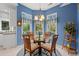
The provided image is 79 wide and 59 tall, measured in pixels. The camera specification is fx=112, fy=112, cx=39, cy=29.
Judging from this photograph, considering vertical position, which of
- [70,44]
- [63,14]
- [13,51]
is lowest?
[13,51]

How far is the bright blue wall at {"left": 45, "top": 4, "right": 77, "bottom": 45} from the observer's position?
1.70 metres

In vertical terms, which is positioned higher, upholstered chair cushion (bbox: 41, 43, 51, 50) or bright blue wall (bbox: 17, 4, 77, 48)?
bright blue wall (bbox: 17, 4, 77, 48)

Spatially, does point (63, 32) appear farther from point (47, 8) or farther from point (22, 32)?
point (22, 32)

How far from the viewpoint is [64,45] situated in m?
1.72

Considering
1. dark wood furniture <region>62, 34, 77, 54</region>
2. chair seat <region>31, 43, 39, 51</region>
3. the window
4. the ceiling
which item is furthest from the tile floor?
the ceiling

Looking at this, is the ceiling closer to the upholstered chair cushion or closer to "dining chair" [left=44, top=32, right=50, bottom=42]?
"dining chair" [left=44, top=32, right=50, bottom=42]

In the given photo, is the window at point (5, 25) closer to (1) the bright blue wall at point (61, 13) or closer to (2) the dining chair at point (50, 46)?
(1) the bright blue wall at point (61, 13)

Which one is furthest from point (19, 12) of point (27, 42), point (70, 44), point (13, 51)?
point (70, 44)

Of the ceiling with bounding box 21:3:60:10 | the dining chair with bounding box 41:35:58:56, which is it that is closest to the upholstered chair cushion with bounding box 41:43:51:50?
the dining chair with bounding box 41:35:58:56

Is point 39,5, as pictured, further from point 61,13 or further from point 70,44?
point 70,44

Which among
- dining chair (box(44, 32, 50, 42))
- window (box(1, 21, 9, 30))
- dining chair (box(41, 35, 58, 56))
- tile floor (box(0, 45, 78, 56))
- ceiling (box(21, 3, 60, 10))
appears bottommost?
tile floor (box(0, 45, 78, 56))

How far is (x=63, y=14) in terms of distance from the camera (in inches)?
67.6

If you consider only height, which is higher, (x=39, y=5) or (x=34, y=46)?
(x=39, y=5)

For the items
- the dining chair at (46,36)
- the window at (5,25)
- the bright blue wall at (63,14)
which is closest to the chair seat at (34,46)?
the dining chair at (46,36)
